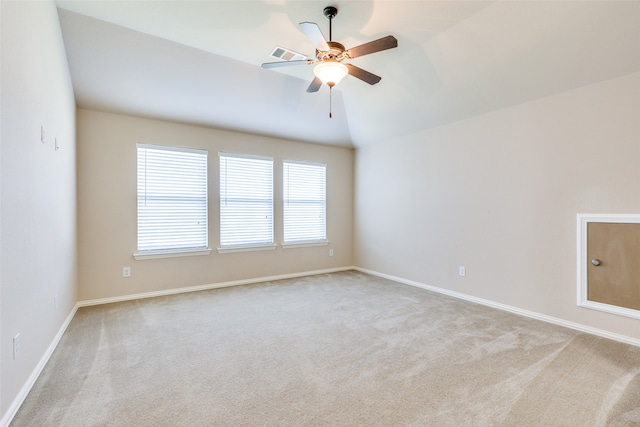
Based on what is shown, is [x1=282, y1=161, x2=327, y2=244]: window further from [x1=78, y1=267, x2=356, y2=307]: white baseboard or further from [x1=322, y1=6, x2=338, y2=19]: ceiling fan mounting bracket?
[x1=322, y1=6, x2=338, y2=19]: ceiling fan mounting bracket

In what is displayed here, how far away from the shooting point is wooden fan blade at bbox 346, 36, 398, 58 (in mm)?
2205

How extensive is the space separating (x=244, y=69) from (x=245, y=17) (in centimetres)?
100

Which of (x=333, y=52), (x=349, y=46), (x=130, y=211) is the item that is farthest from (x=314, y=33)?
(x=130, y=211)

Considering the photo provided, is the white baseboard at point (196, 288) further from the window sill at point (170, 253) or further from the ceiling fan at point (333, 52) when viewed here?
the ceiling fan at point (333, 52)

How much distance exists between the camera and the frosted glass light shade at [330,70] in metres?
2.47

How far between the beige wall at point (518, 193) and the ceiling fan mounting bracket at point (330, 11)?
242cm

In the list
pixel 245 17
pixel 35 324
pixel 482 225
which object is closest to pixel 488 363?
pixel 482 225

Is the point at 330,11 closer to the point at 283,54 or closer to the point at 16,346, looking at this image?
the point at 283,54

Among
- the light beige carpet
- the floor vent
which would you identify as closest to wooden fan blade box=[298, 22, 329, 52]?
the floor vent

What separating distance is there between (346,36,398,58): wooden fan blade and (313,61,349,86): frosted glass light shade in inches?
4.7

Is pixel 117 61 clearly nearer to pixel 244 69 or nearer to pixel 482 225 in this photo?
pixel 244 69

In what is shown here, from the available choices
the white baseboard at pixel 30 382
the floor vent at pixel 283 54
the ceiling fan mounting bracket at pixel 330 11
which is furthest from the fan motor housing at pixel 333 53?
the white baseboard at pixel 30 382

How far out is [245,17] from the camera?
2.83 m

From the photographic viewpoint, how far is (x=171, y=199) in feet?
14.4
